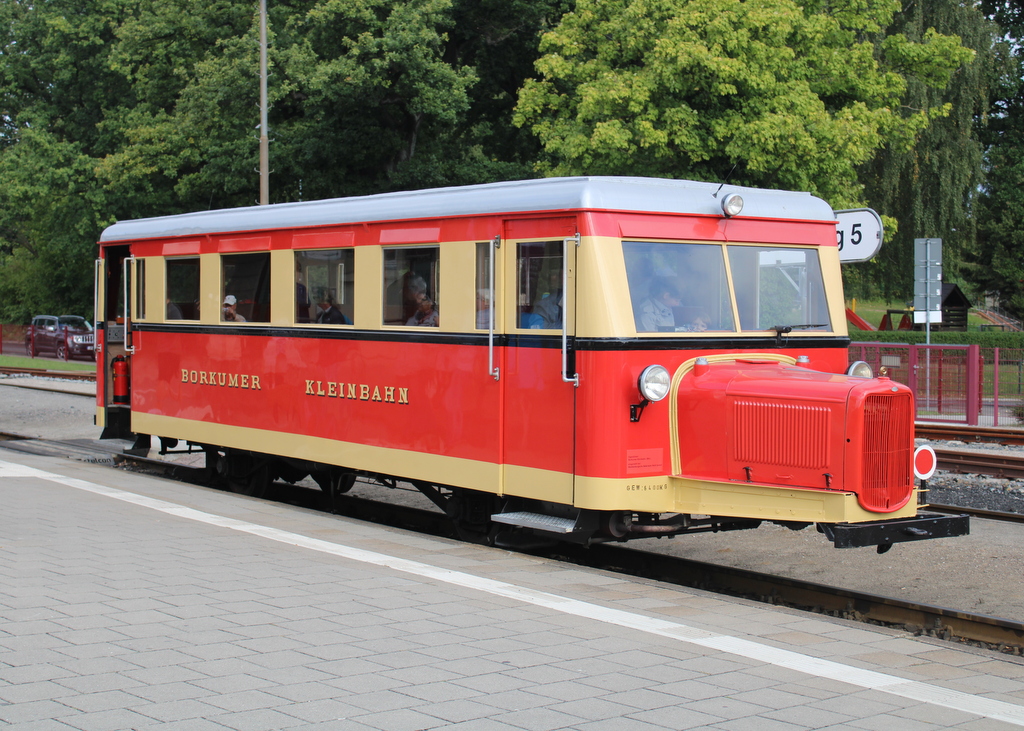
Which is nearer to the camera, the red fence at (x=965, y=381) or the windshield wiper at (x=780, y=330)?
the windshield wiper at (x=780, y=330)

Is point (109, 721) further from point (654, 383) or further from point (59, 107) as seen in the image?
point (59, 107)

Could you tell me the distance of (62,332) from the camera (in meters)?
45.7

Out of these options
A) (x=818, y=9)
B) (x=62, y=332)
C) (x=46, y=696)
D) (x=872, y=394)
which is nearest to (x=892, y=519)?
(x=872, y=394)

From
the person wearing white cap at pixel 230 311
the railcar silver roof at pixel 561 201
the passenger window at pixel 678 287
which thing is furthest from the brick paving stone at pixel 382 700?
the person wearing white cap at pixel 230 311

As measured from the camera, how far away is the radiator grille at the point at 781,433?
22.6ft

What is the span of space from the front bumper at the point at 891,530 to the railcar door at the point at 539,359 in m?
1.82

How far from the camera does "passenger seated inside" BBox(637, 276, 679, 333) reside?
7.63m

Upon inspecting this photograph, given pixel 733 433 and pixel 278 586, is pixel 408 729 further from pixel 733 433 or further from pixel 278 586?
pixel 733 433

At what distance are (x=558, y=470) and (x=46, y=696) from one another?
3918mm

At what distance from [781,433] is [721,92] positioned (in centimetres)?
1715

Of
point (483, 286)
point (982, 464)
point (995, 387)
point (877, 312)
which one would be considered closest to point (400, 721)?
point (483, 286)

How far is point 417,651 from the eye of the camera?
5398 mm

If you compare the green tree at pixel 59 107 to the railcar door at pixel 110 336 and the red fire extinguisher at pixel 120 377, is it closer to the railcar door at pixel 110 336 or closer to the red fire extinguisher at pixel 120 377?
the railcar door at pixel 110 336

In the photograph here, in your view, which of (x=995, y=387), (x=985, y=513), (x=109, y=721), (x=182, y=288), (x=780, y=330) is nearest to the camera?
(x=109, y=721)
